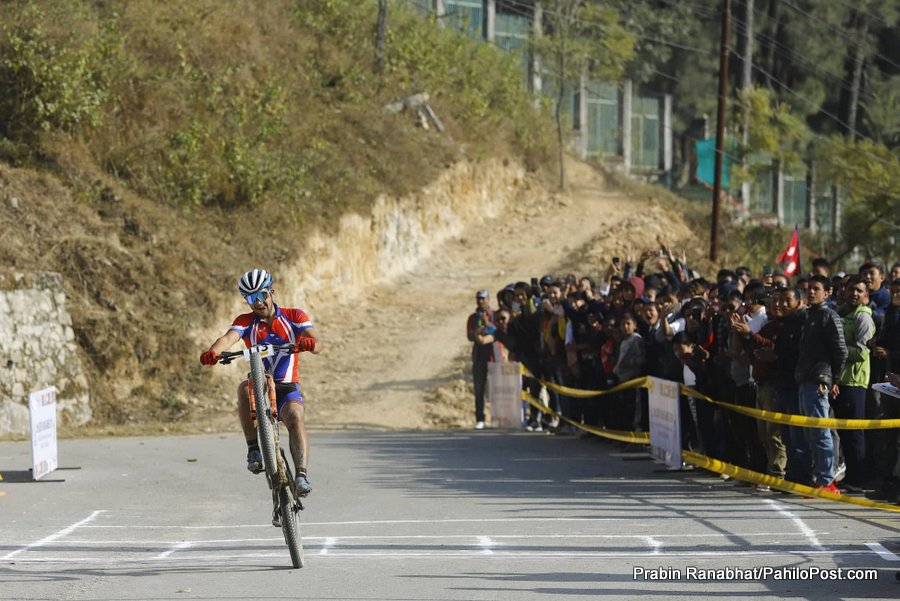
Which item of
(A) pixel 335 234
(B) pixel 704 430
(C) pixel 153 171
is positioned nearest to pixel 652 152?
(A) pixel 335 234

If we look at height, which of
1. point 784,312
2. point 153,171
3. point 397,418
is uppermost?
point 153,171

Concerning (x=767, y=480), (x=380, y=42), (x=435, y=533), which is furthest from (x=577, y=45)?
(x=435, y=533)

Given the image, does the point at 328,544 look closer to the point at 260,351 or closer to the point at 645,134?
the point at 260,351

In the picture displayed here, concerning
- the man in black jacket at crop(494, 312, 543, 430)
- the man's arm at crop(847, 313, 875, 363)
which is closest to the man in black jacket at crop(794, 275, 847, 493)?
the man's arm at crop(847, 313, 875, 363)

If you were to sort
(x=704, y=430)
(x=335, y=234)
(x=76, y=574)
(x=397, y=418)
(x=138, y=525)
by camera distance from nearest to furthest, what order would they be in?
(x=76, y=574), (x=138, y=525), (x=704, y=430), (x=397, y=418), (x=335, y=234)

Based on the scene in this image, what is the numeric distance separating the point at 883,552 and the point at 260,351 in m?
4.64

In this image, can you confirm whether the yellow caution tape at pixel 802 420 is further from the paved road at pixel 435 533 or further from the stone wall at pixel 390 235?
the stone wall at pixel 390 235

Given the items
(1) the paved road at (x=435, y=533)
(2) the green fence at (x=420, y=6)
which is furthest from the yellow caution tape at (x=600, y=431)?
(2) the green fence at (x=420, y=6)

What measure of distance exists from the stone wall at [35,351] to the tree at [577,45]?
86.3 feet

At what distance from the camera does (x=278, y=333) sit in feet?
34.5

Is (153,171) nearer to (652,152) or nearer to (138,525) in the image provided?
(138,525)

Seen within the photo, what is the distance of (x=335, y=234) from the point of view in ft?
111

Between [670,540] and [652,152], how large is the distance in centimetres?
5044

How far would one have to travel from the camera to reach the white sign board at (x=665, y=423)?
14.8m
